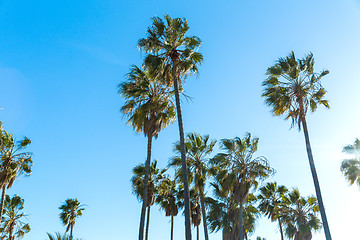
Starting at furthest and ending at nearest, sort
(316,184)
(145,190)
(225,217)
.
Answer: (225,217) < (145,190) < (316,184)

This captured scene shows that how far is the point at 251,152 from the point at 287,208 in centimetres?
1022

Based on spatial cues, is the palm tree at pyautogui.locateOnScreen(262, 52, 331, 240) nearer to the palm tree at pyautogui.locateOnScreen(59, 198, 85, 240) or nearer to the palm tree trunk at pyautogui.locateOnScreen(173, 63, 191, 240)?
the palm tree trunk at pyautogui.locateOnScreen(173, 63, 191, 240)

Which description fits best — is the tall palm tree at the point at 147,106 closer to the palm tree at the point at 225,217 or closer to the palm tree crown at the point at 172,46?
the palm tree crown at the point at 172,46

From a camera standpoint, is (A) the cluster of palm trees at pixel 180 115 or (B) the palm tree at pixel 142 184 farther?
(B) the palm tree at pixel 142 184

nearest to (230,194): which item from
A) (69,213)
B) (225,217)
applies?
(225,217)

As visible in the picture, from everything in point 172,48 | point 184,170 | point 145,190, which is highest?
point 172,48

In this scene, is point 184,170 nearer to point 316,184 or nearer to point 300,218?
point 316,184

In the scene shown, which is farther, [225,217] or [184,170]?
[225,217]

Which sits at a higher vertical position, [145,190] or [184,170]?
[145,190]

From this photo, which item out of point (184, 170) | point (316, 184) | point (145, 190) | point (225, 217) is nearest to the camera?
point (184, 170)

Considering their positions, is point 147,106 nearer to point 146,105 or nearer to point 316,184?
point 146,105

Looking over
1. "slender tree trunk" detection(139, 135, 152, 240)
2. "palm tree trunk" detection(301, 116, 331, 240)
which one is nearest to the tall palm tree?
"slender tree trunk" detection(139, 135, 152, 240)

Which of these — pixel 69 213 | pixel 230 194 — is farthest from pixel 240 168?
pixel 69 213

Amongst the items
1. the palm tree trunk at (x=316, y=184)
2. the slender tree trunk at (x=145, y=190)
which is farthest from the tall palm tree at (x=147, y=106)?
the palm tree trunk at (x=316, y=184)
